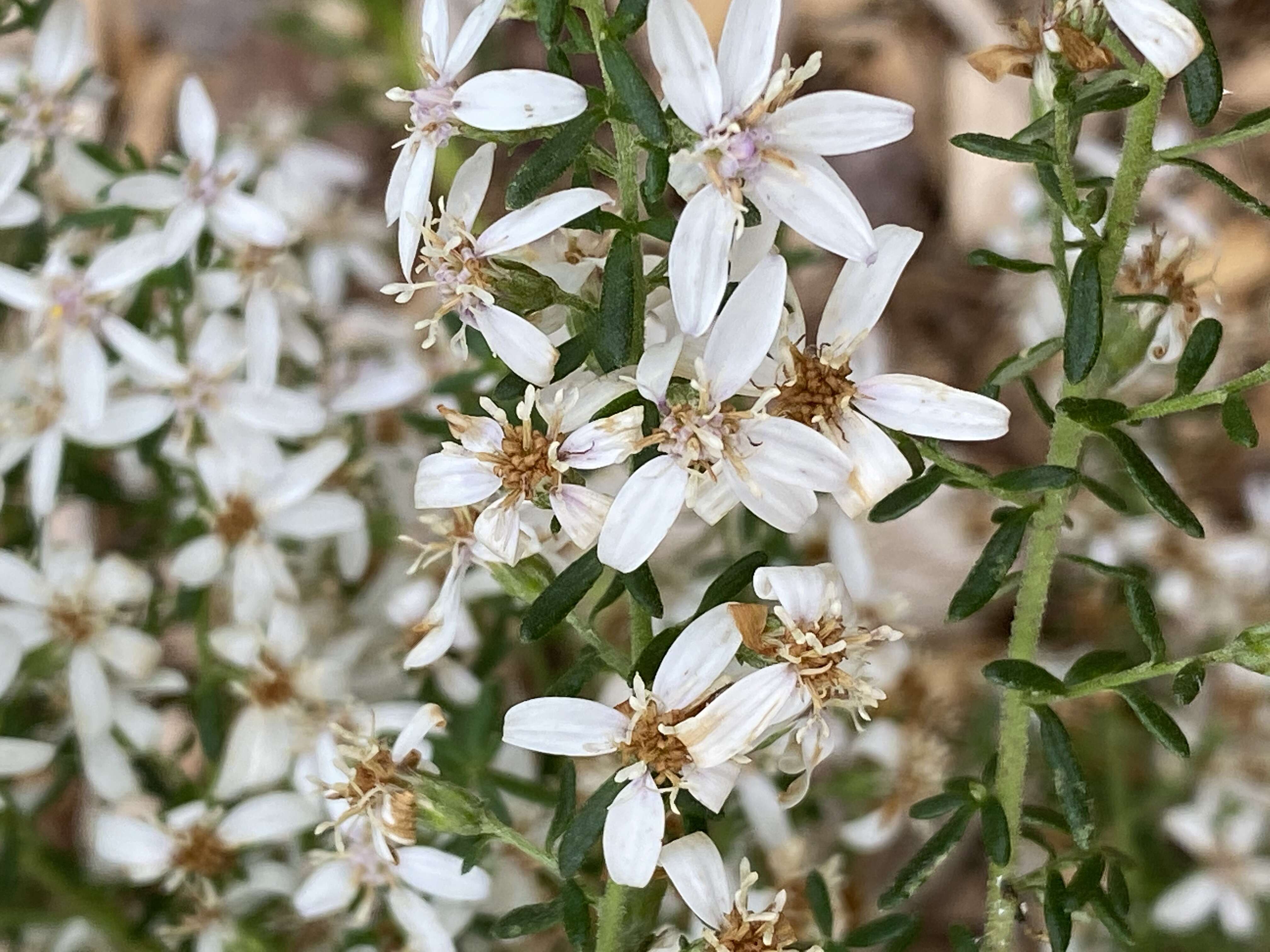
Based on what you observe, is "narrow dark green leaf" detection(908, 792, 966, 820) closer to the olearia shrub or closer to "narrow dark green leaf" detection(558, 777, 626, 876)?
the olearia shrub

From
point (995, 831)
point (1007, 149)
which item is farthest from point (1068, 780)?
point (1007, 149)

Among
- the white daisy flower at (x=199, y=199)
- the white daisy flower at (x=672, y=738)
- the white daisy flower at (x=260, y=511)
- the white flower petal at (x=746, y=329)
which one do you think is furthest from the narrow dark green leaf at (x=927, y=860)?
the white daisy flower at (x=199, y=199)

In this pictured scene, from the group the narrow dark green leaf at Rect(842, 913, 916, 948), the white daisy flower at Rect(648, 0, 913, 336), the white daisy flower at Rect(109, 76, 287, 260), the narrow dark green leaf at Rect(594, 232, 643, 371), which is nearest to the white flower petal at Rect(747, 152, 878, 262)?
the white daisy flower at Rect(648, 0, 913, 336)

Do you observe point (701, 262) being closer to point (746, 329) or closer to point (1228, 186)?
point (746, 329)

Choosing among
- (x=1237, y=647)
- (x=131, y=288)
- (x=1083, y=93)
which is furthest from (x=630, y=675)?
(x=131, y=288)

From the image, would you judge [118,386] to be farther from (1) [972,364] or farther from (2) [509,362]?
(1) [972,364]
